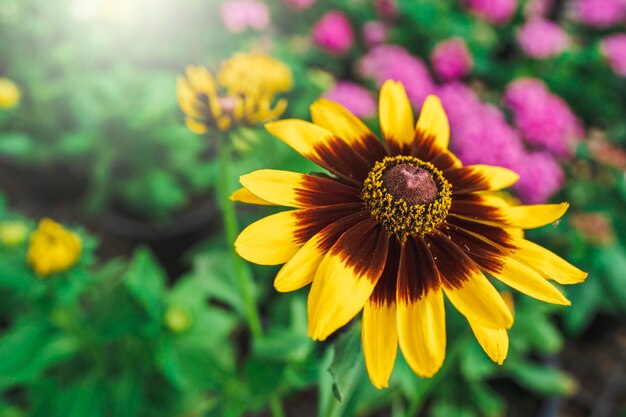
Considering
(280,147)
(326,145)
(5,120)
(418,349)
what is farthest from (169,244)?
(418,349)

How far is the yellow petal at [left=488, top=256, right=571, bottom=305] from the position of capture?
49 centimetres

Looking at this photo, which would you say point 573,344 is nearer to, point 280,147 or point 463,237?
point 280,147

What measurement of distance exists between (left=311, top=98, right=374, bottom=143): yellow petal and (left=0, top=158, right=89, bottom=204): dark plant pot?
1589 millimetres

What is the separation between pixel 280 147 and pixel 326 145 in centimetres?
57

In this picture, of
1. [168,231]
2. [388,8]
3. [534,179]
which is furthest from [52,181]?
[534,179]

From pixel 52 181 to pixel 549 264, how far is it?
1.89 metres

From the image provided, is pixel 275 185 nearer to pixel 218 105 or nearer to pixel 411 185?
pixel 411 185

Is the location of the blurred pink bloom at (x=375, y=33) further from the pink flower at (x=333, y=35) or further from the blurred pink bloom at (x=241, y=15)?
the blurred pink bloom at (x=241, y=15)

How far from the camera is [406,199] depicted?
542 millimetres

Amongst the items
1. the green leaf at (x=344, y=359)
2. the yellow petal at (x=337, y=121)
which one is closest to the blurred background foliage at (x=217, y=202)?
the green leaf at (x=344, y=359)

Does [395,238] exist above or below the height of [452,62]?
above

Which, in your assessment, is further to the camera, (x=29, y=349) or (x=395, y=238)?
(x=29, y=349)

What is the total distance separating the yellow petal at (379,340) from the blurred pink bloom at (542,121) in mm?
1023

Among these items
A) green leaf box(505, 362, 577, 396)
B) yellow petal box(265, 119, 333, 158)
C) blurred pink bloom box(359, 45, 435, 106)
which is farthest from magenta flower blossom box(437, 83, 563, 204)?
yellow petal box(265, 119, 333, 158)
